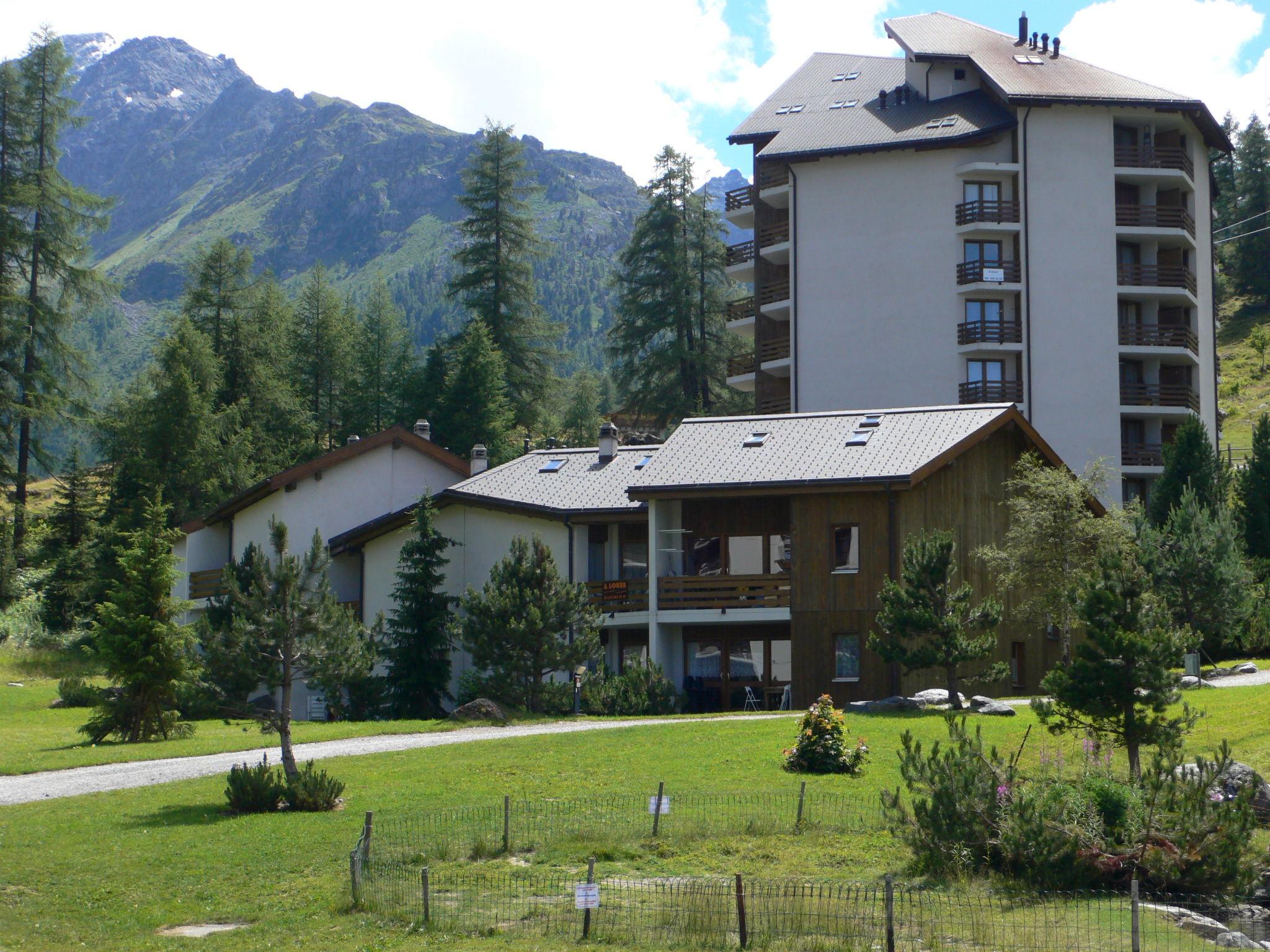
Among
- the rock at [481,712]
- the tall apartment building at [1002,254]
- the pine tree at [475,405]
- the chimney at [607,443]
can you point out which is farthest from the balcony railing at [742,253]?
the rock at [481,712]

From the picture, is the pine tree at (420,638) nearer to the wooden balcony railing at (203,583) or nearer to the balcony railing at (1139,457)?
the wooden balcony railing at (203,583)

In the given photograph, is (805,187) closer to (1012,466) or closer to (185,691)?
(1012,466)

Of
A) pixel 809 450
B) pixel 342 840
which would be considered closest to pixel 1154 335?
pixel 809 450

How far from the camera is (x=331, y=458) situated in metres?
48.5

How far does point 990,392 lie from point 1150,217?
10.7m

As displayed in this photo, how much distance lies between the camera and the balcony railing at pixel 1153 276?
63.8 metres

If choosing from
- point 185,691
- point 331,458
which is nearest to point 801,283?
point 331,458

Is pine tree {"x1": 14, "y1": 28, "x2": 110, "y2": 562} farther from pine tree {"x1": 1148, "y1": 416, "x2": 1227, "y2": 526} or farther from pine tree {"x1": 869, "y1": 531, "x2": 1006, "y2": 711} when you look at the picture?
pine tree {"x1": 1148, "y1": 416, "x2": 1227, "y2": 526}

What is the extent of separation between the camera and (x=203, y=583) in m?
51.3

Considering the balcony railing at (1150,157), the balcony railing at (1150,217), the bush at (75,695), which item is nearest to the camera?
the bush at (75,695)

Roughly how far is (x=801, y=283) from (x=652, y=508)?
2755 cm

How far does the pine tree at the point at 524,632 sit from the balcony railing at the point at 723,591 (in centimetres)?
441

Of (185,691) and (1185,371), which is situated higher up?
(1185,371)

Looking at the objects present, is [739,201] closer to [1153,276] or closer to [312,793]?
[1153,276]
